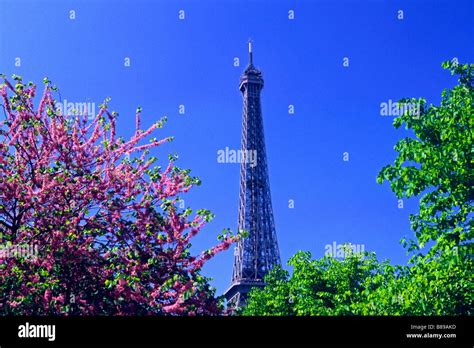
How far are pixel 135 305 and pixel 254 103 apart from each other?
9917cm

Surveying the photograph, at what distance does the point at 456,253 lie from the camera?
1625 centimetres

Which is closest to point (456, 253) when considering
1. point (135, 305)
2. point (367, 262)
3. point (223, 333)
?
point (135, 305)

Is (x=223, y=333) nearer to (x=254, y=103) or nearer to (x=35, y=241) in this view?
(x=35, y=241)

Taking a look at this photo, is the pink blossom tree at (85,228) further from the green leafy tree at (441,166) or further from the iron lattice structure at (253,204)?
the iron lattice structure at (253,204)

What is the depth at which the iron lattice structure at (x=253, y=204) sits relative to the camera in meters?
105

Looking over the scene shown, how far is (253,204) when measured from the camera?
4250 inches

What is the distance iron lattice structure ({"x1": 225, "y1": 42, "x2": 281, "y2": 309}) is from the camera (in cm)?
10469
